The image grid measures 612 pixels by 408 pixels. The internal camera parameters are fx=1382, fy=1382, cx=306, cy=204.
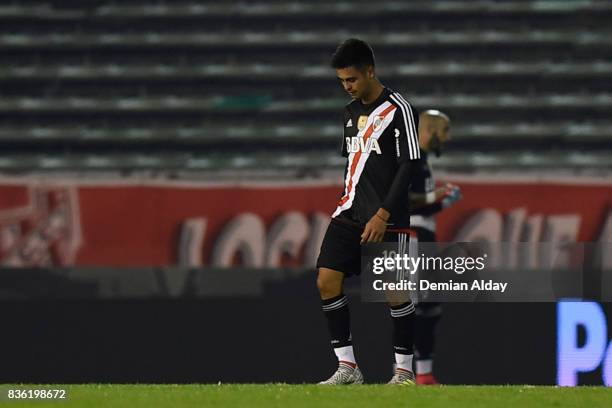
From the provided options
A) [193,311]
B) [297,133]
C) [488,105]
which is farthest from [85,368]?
[488,105]

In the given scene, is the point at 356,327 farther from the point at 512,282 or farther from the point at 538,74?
the point at 538,74

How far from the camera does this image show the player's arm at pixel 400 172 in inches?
238

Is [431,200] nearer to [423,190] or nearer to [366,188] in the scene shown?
[423,190]

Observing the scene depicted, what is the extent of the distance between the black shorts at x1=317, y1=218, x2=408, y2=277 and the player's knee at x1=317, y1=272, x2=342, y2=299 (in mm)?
50

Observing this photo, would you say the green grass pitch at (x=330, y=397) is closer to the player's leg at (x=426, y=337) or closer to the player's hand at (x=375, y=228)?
the player's hand at (x=375, y=228)

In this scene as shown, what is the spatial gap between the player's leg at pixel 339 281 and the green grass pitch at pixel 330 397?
0.23 m

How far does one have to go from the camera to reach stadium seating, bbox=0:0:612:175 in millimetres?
13992

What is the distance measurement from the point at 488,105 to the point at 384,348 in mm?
6394

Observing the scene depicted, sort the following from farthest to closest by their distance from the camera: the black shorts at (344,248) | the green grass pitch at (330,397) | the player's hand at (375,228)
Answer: the black shorts at (344,248) → the player's hand at (375,228) → the green grass pitch at (330,397)

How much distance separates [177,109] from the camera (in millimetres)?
14398

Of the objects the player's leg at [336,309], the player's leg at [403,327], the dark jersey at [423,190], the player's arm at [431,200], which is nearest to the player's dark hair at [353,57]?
the player's leg at [403,327]

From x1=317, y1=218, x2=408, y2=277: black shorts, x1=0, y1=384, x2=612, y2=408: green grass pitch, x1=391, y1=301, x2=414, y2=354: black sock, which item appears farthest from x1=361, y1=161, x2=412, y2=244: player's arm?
x1=0, y1=384, x2=612, y2=408: green grass pitch

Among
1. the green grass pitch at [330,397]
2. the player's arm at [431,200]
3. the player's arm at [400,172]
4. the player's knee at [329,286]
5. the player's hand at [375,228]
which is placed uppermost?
the player's arm at [400,172]

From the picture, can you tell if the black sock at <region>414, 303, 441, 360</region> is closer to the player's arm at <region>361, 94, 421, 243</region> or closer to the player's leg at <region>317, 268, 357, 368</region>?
the player's leg at <region>317, 268, 357, 368</region>
